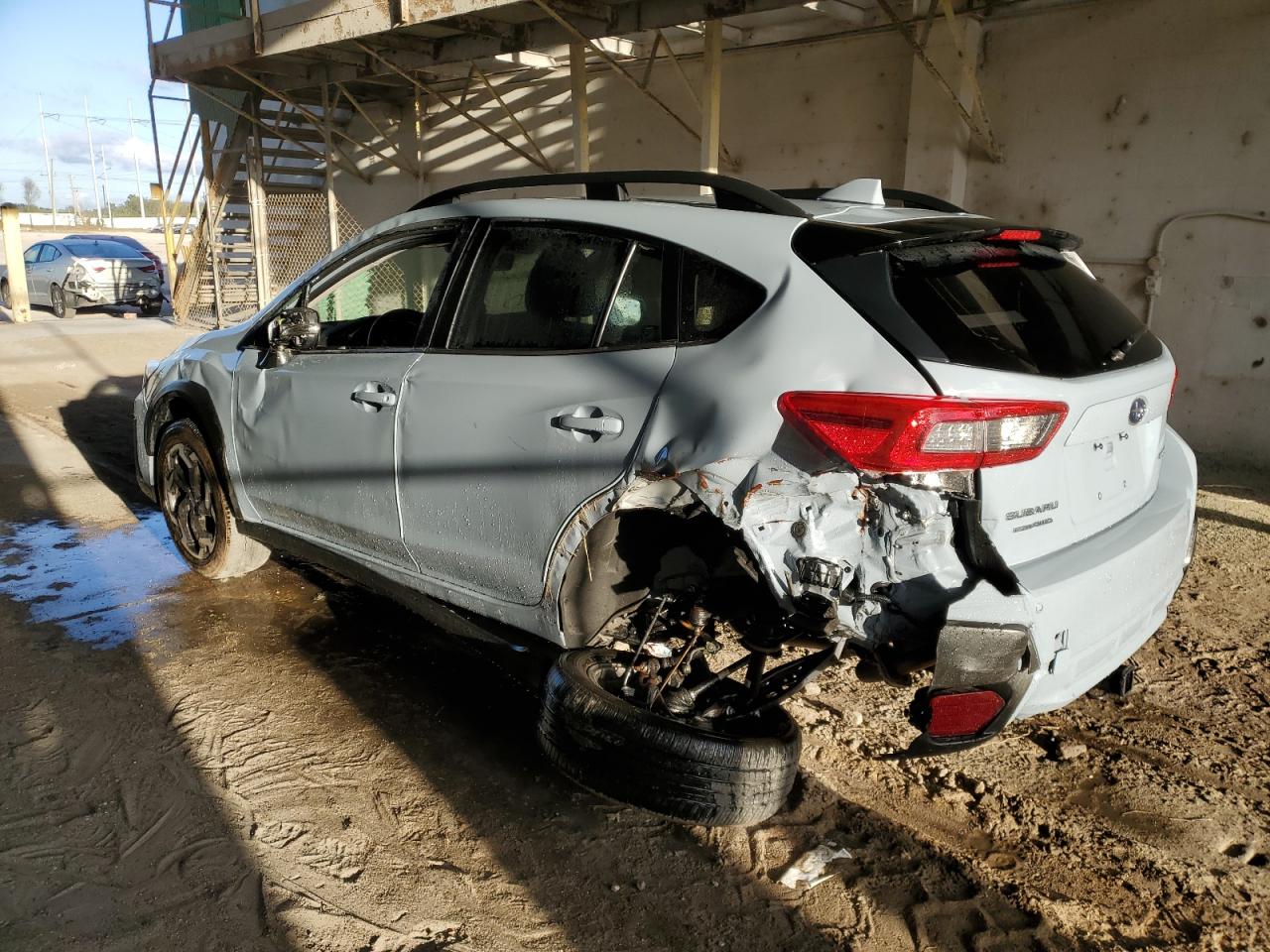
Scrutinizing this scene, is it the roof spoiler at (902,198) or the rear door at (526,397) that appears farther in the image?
the roof spoiler at (902,198)

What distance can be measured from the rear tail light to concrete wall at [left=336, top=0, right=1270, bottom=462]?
614 cm

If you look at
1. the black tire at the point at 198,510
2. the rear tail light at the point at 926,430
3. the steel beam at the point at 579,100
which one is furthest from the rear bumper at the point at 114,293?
the rear tail light at the point at 926,430

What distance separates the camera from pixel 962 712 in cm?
238

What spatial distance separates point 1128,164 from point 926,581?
260 inches

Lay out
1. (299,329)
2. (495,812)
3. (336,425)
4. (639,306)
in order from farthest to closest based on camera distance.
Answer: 1. (299,329)
2. (336,425)
3. (495,812)
4. (639,306)

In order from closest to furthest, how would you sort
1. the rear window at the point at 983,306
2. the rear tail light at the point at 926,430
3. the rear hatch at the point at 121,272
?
the rear tail light at the point at 926,430
the rear window at the point at 983,306
the rear hatch at the point at 121,272

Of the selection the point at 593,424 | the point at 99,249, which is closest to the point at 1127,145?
the point at 593,424

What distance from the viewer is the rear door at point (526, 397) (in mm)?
2803

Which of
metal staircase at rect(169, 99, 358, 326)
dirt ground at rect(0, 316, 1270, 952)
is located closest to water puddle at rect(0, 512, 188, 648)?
dirt ground at rect(0, 316, 1270, 952)

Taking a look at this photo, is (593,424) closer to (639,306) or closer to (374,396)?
(639,306)

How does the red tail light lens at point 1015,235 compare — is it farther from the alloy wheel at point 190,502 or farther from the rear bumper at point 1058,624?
the alloy wheel at point 190,502

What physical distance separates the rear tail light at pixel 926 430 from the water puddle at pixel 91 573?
3.33m

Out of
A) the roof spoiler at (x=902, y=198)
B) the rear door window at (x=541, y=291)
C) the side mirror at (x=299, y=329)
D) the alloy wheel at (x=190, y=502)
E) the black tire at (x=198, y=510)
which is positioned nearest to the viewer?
the rear door window at (x=541, y=291)

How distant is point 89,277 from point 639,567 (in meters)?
18.7
